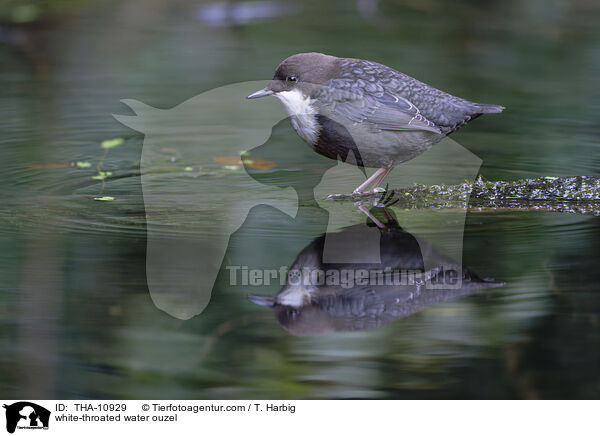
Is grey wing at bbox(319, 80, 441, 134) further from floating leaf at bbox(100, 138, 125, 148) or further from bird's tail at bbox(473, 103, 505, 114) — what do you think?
floating leaf at bbox(100, 138, 125, 148)

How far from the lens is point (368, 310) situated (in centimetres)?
278

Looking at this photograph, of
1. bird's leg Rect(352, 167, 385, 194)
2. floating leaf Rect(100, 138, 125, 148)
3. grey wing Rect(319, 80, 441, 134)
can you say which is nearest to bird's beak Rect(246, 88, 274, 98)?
grey wing Rect(319, 80, 441, 134)

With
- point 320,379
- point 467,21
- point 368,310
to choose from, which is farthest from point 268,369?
point 467,21

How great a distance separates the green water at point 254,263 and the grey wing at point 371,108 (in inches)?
18.3

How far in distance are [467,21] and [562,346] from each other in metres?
8.41

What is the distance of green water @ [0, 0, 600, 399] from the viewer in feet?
7.87

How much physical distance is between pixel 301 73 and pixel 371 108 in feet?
1.32

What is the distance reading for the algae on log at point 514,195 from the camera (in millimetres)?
4051

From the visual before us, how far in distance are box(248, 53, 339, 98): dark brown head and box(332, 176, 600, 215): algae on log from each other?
75cm

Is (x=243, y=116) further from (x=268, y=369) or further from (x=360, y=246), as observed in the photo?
(x=268, y=369)

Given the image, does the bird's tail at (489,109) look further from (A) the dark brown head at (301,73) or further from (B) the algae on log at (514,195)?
(A) the dark brown head at (301,73)

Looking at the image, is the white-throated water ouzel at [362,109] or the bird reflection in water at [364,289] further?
the white-throated water ouzel at [362,109]
